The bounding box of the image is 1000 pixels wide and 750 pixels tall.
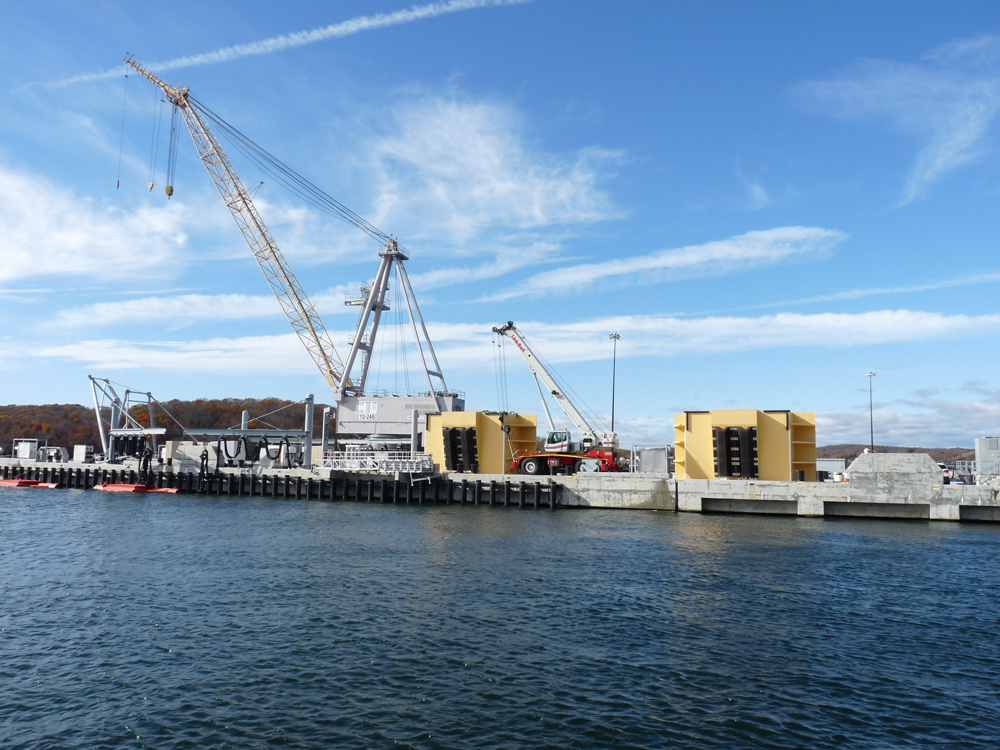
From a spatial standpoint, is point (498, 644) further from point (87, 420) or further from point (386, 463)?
point (87, 420)

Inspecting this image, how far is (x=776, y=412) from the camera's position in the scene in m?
48.1

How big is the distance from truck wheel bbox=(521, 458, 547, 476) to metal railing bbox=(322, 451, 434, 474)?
821 centimetres

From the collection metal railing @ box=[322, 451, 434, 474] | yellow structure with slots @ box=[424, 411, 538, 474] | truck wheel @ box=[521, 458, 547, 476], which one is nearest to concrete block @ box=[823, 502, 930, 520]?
truck wheel @ box=[521, 458, 547, 476]

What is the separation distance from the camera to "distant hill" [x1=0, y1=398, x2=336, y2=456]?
15275 cm

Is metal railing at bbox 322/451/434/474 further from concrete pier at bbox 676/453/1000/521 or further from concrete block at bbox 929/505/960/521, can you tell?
concrete block at bbox 929/505/960/521

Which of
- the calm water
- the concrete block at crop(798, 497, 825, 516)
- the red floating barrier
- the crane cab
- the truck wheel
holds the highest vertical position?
the crane cab

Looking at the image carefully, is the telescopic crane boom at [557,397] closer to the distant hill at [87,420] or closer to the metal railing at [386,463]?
the metal railing at [386,463]

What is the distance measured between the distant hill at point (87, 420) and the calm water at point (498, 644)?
435 feet

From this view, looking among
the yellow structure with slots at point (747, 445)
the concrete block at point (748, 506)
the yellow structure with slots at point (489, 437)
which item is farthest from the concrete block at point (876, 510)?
the yellow structure with slots at point (489, 437)

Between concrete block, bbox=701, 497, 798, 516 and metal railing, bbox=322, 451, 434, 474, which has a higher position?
metal railing, bbox=322, 451, 434, 474

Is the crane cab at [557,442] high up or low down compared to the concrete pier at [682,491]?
up

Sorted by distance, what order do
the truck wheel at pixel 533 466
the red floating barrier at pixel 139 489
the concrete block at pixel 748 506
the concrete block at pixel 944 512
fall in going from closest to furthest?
the concrete block at pixel 944 512 < the concrete block at pixel 748 506 < the truck wheel at pixel 533 466 < the red floating barrier at pixel 139 489

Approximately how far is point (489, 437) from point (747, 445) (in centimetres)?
2203

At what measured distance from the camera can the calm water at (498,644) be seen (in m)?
12.6
